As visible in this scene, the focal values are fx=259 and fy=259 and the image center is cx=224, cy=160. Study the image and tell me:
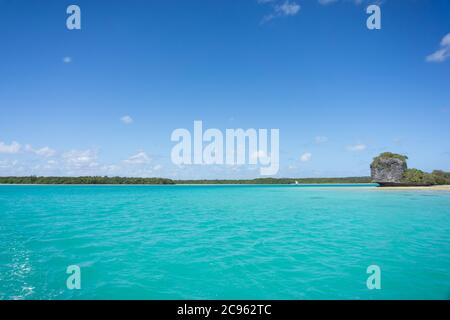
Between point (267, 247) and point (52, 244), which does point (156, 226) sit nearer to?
point (52, 244)

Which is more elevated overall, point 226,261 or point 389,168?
point 389,168

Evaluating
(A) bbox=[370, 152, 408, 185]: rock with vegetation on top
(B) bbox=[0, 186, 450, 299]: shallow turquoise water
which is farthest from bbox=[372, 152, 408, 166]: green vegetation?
(B) bbox=[0, 186, 450, 299]: shallow turquoise water

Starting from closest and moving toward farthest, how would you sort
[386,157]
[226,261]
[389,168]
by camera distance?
A: [226,261] < [389,168] < [386,157]

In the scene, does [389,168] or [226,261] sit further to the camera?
[389,168]

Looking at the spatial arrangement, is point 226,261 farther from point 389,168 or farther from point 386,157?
point 386,157

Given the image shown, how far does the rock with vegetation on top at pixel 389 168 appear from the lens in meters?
119

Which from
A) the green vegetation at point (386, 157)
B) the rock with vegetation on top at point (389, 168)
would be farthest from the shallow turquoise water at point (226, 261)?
the green vegetation at point (386, 157)

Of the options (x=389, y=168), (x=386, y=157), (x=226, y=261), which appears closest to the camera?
(x=226, y=261)

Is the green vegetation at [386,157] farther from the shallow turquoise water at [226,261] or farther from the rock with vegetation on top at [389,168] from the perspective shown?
the shallow turquoise water at [226,261]

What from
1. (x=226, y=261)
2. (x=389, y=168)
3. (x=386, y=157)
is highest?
(x=386, y=157)

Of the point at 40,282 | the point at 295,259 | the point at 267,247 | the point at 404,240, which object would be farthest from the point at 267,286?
the point at 404,240

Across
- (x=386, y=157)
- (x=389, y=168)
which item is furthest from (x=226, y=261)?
(x=386, y=157)

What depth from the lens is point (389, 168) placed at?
400ft
